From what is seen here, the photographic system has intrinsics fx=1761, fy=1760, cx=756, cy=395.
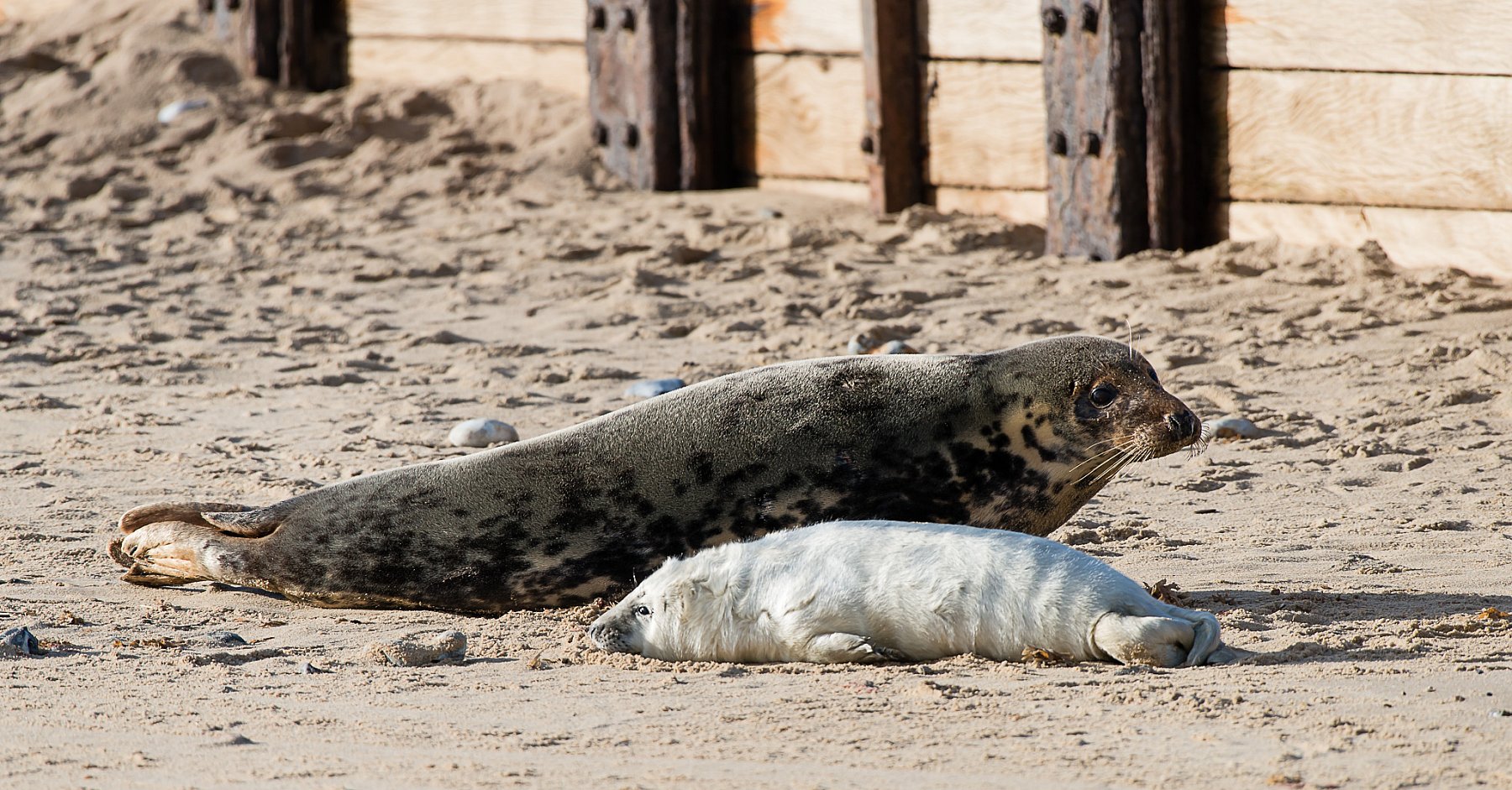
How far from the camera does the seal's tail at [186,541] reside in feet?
13.2

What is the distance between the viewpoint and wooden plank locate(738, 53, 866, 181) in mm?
8500

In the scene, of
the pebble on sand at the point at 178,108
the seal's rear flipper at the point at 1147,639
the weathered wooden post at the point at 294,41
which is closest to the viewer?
Result: the seal's rear flipper at the point at 1147,639

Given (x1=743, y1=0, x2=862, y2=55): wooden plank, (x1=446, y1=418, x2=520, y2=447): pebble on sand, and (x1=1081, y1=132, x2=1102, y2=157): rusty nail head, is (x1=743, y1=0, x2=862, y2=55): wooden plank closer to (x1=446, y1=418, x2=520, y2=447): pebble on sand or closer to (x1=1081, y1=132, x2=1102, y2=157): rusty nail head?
(x1=1081, y1=132, x2=1102, y2=157): rusty nail head

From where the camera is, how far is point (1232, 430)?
17.8ft

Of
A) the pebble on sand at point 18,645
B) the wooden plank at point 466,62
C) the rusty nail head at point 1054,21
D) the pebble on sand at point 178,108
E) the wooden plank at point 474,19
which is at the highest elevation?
the wooden plank at point 474,19

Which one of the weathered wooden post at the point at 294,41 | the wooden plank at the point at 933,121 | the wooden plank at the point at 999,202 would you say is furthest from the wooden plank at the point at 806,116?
the weathered wooden post at the point at 294,41

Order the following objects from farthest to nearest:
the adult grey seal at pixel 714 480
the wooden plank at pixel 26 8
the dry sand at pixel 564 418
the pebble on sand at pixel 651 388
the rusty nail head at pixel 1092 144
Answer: the wooden plank at pixel 26 8, the rusty nail head at pixel 1092 144, the pebble on sand at pixel 651 388, the adult grey seal at pixel 714 480, the dry sand at pixel 564 418

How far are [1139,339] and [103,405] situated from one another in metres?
3.71

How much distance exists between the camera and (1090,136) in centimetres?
723

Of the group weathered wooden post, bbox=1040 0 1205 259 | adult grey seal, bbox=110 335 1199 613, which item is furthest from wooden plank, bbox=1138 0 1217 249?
adult grey seal, bbox=110 335 1199 613

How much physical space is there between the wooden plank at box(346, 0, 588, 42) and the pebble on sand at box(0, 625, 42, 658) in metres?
6.35

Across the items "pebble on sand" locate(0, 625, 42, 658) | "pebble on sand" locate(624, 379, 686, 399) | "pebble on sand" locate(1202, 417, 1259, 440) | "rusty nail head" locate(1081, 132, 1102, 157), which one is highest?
"rusty nail head" locate(1081, 132, 1102, 157)

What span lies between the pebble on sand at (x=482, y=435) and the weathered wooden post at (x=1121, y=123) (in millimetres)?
2974

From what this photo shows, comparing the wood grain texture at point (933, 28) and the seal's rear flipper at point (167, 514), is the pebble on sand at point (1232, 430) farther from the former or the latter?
the seal's rear flipper at point (167, 514)
